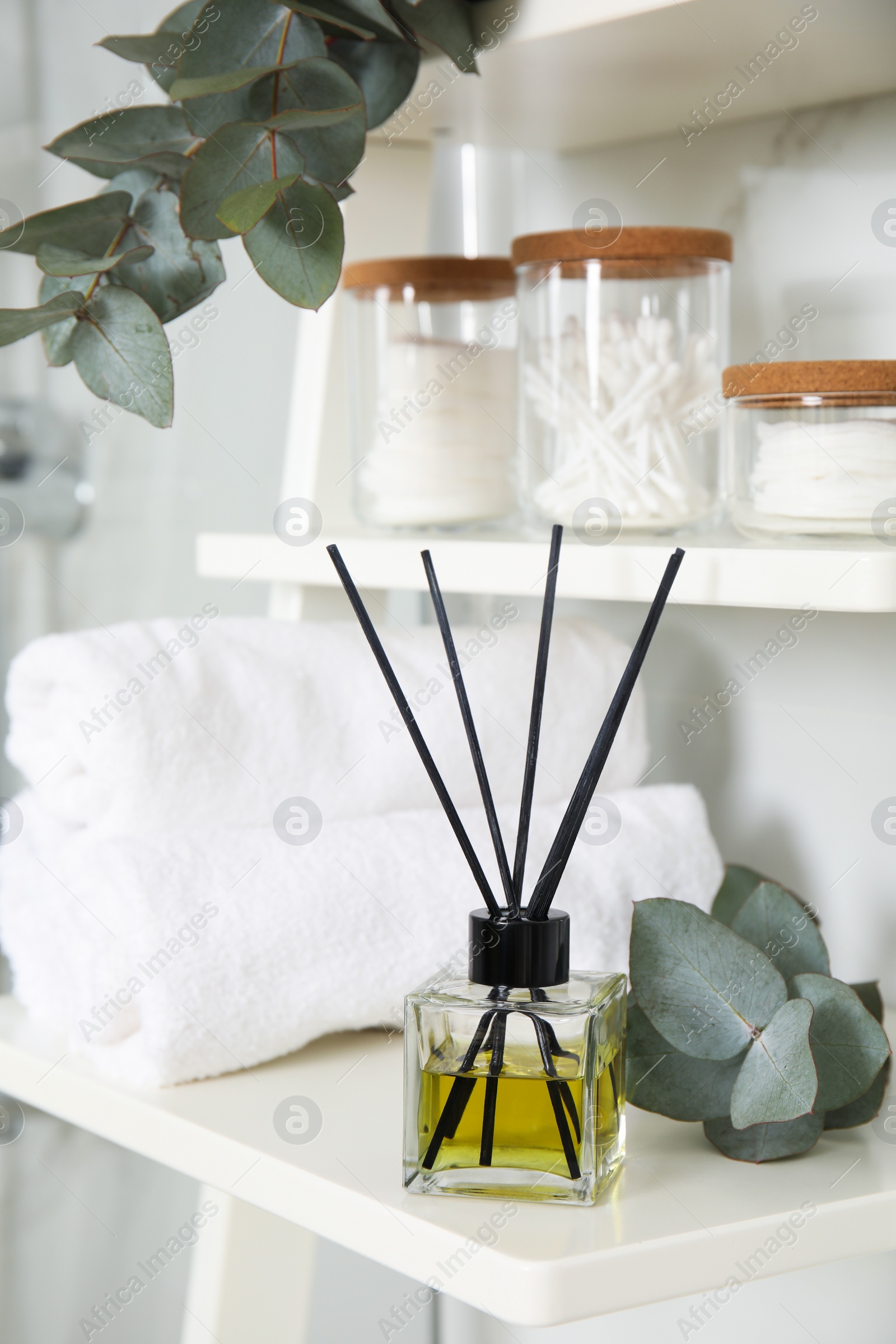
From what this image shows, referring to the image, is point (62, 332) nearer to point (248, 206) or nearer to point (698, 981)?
point (248, 206)

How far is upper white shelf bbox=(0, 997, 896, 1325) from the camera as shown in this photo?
38 cm

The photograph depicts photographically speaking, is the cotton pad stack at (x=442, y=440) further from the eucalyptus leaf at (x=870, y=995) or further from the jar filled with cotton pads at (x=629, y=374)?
the eucalyptus leaf at (x=870, y=995)

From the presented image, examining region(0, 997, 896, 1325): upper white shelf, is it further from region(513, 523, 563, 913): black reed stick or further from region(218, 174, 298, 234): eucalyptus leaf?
region(218, 174, 298, 234): eucalyptus leaf

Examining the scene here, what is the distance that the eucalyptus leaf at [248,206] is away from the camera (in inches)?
17.2

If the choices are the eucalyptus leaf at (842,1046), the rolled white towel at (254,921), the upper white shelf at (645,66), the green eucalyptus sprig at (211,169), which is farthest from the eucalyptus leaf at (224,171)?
the eucalyptus leaf at (842,1046)

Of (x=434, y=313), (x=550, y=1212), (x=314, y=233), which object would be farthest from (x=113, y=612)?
(x=550, y=1212)

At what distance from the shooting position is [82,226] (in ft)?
1.72

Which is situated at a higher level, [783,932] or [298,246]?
[298,246]

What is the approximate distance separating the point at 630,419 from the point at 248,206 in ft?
0.59

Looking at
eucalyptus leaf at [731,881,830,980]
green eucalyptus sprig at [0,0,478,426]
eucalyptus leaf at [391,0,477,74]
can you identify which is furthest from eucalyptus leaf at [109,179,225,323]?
eucalyptus leaf at [731,881,830,980]

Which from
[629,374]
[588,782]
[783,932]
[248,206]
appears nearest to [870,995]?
[783,932]

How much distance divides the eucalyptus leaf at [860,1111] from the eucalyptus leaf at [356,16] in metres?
0.43

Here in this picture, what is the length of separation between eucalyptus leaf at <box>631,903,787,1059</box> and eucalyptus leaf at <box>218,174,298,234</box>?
0.86 feet

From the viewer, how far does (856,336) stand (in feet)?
2.03
